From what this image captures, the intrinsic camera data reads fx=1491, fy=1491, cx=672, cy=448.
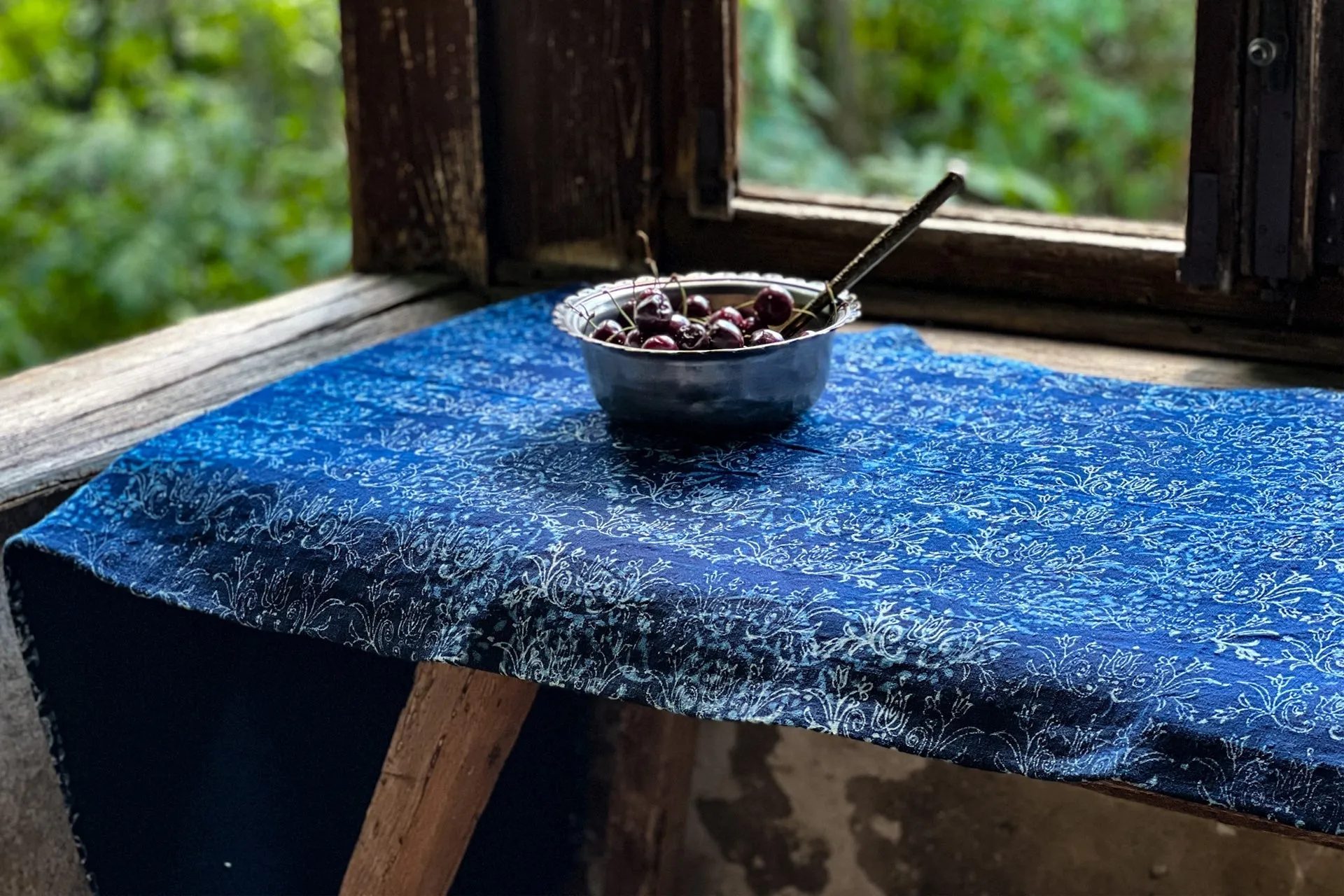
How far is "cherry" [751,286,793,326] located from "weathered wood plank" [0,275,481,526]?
23.2 inches

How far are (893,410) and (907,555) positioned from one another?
0.33m

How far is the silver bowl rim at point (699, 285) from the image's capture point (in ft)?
3.99

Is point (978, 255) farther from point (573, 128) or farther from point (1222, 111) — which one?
point (573, 128)

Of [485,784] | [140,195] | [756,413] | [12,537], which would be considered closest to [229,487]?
[12,537]

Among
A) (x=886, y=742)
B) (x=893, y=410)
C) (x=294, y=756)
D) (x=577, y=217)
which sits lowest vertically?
(x=294, y=756)

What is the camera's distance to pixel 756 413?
1.26 meters

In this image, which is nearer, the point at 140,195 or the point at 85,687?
the point at 85,687

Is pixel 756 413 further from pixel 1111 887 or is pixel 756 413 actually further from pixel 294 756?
pixel 1111 887

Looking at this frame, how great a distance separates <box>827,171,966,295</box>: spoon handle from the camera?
1.22m

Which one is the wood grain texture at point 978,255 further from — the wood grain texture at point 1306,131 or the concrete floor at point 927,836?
the concrete floor at point 927,836

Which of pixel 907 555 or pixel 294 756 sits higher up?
pixel 907 555

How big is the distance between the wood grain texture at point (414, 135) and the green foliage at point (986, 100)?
Result: 1533 millimetres

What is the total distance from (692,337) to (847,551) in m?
0.28

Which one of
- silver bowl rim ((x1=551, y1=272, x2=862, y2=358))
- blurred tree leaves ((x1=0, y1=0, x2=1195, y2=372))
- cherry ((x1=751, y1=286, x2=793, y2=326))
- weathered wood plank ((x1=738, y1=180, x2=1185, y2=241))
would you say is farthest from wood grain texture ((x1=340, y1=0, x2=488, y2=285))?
blurred tree leaves ((x1=0, y1=0, x2=1195, y2=372))
